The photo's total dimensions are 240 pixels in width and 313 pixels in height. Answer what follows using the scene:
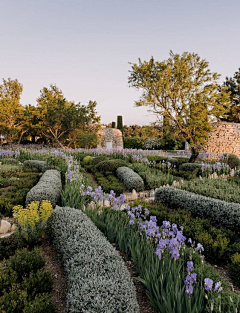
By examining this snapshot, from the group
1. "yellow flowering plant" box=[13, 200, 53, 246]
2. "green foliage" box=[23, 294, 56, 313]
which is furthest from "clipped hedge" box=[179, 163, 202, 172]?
"green foliage" box=[23, 294, 56, 313]

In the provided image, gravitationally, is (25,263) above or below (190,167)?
below

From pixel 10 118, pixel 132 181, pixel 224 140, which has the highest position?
pixel 10 118

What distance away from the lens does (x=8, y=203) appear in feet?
18.9

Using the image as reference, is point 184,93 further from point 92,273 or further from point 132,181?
point 92,273

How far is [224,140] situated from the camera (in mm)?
15695

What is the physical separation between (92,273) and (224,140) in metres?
15.8

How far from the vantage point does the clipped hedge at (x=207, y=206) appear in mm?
4621

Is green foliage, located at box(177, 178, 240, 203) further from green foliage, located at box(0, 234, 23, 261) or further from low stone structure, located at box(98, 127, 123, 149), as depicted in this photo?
low stone structure, located at box(98, 127, 123, 149)

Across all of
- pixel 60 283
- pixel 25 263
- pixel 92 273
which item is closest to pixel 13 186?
pixel 25 263

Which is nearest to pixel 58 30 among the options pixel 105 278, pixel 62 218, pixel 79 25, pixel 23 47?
pixel 79 25

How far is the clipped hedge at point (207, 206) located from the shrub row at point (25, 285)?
3795mm

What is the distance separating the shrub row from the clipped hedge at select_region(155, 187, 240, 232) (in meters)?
3.80

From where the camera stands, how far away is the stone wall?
15.7 meters

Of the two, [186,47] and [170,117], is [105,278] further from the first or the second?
[186,47]
